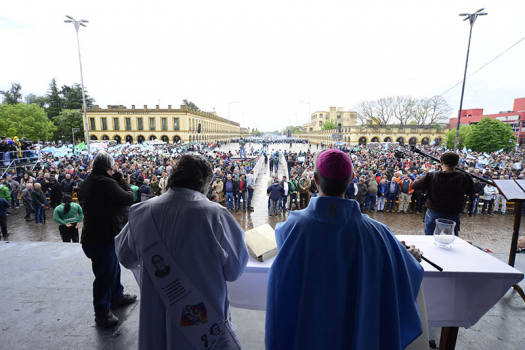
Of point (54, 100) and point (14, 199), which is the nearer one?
point (14, 199)

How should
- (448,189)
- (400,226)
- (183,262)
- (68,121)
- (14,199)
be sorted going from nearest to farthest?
(183,262) < (448,189) < (400,226) < (14,199) < (68,121)

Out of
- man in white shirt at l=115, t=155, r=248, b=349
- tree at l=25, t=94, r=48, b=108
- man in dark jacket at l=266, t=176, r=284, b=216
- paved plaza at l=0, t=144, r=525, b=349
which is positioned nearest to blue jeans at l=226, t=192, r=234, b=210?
man in dark jacket at l=266, t=176, r=284, b=216

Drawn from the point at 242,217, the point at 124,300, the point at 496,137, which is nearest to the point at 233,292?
the point at 124,300

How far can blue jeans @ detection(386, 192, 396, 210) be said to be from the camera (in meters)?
9.48

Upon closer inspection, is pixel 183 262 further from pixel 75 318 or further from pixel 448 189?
pixel 448 189

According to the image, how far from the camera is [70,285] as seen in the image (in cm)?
315

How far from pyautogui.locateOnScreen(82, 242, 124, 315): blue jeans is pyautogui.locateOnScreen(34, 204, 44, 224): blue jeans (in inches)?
305

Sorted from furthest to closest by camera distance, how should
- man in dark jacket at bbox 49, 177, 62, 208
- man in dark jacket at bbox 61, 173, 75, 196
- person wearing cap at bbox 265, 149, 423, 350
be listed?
man in dark jacket at bbox 61, 173, 75, 196, man in dark jacket at bbox 49, 177, 62, 208, person wearing cap at bbox 265, 149, 423, 350

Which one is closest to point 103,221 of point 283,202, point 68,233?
point 68,233

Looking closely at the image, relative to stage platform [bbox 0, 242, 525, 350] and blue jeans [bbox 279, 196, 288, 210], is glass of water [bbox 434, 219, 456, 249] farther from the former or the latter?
blue jeans [bbox 279, 196, 288, 210]

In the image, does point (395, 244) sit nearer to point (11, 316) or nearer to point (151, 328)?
point (151, 328)

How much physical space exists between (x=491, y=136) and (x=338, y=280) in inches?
1655

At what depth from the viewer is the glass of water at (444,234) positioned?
222 centimetres

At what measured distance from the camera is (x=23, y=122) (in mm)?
38938
